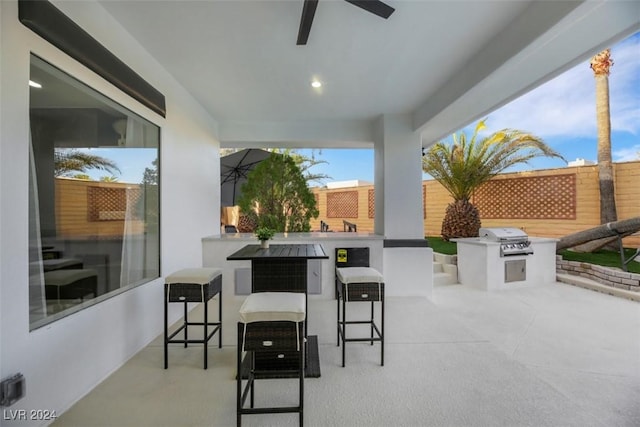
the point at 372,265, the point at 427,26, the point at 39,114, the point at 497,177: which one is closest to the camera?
the point at 39,114

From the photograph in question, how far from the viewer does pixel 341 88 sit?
11.7ft

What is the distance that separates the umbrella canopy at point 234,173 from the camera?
5449mm

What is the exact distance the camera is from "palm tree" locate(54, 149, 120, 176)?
1.89 meters

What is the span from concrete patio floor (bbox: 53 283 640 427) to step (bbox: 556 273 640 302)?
150 centimetres

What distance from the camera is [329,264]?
4293 millimetres

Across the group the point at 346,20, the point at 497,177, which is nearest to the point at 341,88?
the point at 346,20

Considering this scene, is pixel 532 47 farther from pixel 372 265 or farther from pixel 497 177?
pixel 497 177

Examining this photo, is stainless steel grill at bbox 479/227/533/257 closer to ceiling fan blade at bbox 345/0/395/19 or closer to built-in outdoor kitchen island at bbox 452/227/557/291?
built-in outdoor kitchen island at bbox 452/227/557/291

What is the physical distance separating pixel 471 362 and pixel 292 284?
66.5 inches

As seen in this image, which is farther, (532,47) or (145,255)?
(145,255)

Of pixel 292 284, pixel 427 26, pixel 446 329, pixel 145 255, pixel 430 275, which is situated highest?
pixel 427 26

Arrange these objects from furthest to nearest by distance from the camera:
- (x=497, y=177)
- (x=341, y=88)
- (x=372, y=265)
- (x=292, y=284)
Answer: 1. (x=497, y=177)
2. (x=372, y=265)
3. (x=341, y=88)
4. (x=292, y=284)

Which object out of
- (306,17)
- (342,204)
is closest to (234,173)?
(306,17)

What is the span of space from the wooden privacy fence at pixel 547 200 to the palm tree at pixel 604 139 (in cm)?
16
